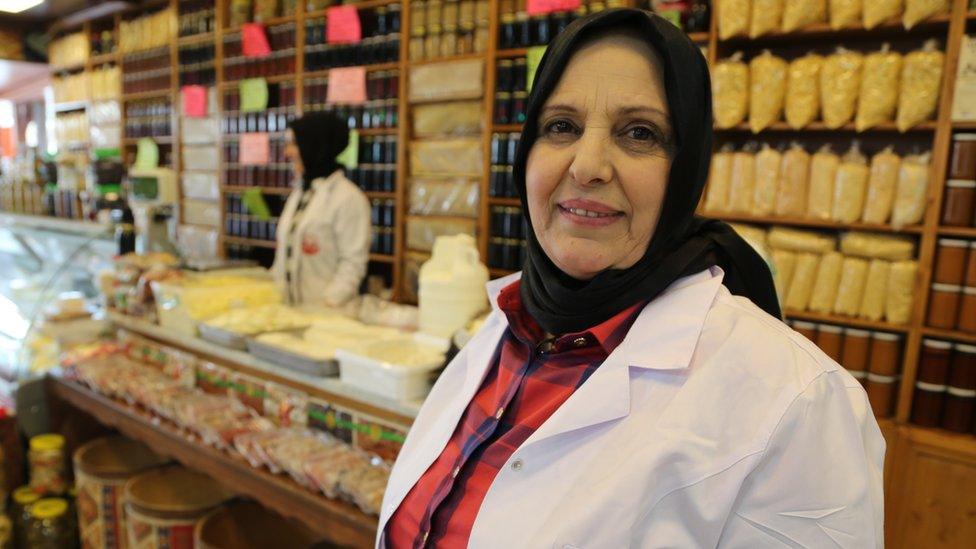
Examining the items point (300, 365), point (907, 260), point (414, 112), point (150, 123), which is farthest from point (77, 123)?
point (907, 260)

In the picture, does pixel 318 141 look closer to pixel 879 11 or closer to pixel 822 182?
pixel 822 182

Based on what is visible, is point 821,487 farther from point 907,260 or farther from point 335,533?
point 907,260

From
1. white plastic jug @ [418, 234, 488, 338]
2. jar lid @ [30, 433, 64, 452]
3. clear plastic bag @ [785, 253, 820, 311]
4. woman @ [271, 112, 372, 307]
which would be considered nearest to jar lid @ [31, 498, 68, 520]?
jar lid @ [30, 433, 64, 452]

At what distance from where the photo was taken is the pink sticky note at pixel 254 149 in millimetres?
4824

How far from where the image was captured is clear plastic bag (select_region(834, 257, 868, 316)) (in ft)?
8.80

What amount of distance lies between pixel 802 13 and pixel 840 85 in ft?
1.16

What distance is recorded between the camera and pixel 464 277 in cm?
174

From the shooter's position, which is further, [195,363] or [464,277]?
[195,363]

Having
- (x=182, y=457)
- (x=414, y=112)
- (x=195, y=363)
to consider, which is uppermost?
(x=414, y=112)

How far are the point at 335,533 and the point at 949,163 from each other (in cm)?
264

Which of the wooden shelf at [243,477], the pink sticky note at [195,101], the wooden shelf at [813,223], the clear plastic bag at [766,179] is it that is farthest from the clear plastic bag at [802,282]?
the pink sticky note at [195,101]

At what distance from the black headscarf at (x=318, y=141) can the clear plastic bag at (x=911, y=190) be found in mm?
2496

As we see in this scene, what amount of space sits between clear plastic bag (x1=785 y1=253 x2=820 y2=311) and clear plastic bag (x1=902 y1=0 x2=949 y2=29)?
1.00m

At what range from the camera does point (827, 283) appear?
108 inches
